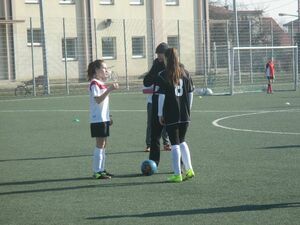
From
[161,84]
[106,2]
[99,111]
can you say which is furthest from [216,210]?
[106,2]

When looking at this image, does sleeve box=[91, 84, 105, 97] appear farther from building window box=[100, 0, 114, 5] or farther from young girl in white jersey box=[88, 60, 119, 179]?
building window box=[100, 0, 114, 5]

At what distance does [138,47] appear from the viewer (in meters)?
43.2

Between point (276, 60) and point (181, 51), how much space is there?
5950 mm

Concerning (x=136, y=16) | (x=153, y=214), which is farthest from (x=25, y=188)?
(x=136, y=16)

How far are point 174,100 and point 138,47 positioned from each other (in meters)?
34.3

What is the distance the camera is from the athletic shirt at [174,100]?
9.22 m

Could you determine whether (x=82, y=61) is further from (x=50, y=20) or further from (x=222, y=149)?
(x=222, y=149)

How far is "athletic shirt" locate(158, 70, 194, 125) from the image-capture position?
9.22m

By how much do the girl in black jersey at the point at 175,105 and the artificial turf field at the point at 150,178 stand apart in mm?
300

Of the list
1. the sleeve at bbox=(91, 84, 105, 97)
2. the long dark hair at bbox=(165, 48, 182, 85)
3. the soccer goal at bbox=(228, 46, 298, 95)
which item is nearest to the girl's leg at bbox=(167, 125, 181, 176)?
the long dark hair at bbox=(165, 48, 182, 85)

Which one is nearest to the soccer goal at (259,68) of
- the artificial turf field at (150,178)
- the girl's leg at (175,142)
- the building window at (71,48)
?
the building window at (71,48)

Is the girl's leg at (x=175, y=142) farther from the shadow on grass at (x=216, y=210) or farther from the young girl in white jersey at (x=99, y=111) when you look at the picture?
the shadow on grass at (x=216, y=210)

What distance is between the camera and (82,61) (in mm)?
39406

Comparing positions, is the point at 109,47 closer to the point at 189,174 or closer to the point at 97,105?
the point at 97,105
